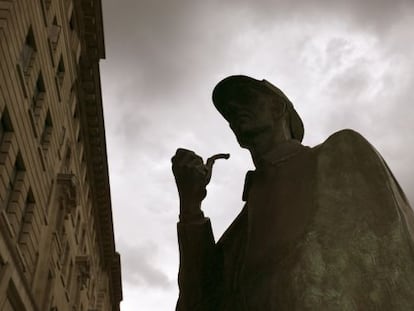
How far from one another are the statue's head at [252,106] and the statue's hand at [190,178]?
0.45 metres

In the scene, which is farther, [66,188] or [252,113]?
[66,188]

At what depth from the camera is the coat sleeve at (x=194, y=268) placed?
287 centimetres

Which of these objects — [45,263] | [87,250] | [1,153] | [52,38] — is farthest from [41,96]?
[87,250]

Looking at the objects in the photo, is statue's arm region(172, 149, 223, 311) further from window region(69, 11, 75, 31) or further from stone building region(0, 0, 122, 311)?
window region(69, 11, 75, 31)

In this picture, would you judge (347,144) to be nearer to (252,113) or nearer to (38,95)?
(252,113)

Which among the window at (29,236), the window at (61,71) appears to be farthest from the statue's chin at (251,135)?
the window at (61,71)

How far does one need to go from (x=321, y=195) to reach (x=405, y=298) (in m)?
0.64

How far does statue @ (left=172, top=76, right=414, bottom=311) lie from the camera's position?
2.28 meters

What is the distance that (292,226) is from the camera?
2.60 meters

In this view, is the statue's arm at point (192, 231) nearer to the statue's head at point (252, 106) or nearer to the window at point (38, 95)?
the statue's head at point (252, 106)

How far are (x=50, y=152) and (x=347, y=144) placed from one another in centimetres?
2359

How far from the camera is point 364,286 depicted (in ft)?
7.33

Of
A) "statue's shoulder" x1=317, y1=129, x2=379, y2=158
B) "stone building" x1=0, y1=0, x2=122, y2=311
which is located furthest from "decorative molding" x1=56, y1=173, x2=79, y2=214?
"statue's shoulder" x1=317, y1=129, x2=379, y2=158

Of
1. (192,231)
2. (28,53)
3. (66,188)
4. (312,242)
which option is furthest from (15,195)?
(312,242)
